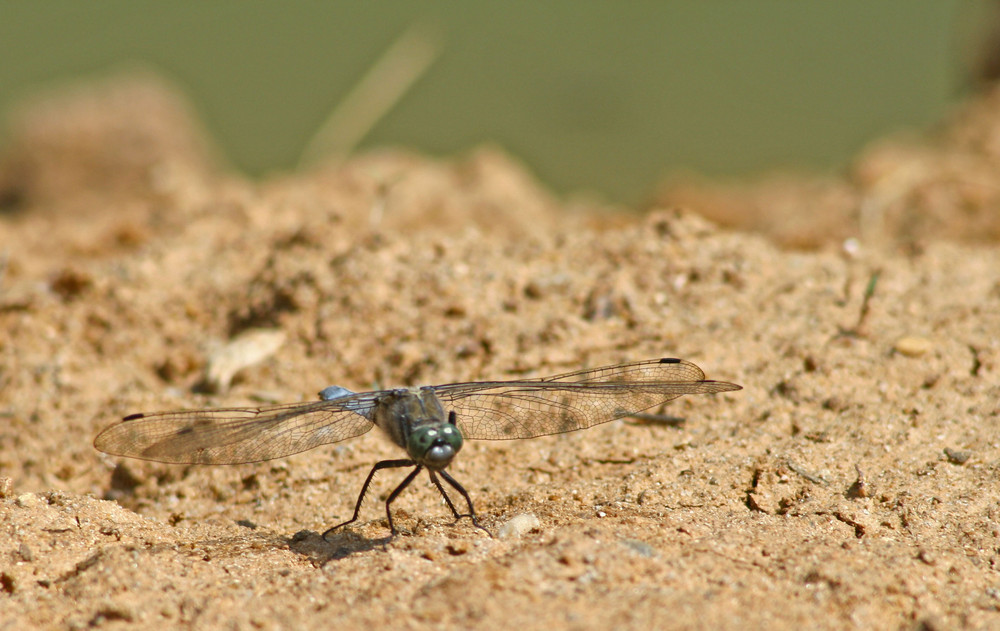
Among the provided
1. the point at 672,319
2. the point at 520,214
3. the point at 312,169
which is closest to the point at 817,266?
the point at 672,319

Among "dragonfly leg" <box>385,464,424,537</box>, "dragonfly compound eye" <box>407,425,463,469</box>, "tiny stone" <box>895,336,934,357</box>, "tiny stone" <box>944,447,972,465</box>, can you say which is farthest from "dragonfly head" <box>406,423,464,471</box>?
"tiny stone" <box>895,336,934,357</box>

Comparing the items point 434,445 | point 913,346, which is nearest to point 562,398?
point 434,445

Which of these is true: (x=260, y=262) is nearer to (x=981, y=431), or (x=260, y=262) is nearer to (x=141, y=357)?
(x=141, y=357)

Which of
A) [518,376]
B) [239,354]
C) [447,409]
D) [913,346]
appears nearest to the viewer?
[447,409]

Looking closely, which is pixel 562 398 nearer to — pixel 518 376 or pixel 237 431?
pixel 518 376

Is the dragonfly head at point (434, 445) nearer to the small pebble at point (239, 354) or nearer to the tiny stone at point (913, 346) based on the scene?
the small pebble at point (239, 354)

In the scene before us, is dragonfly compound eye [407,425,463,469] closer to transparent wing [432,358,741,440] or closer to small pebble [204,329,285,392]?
transparent wing [432,358,741,440]

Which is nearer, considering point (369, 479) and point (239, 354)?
point (369, 479)

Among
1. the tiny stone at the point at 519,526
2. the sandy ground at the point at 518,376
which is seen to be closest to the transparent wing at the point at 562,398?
the sandy ground at the point at 518,376
